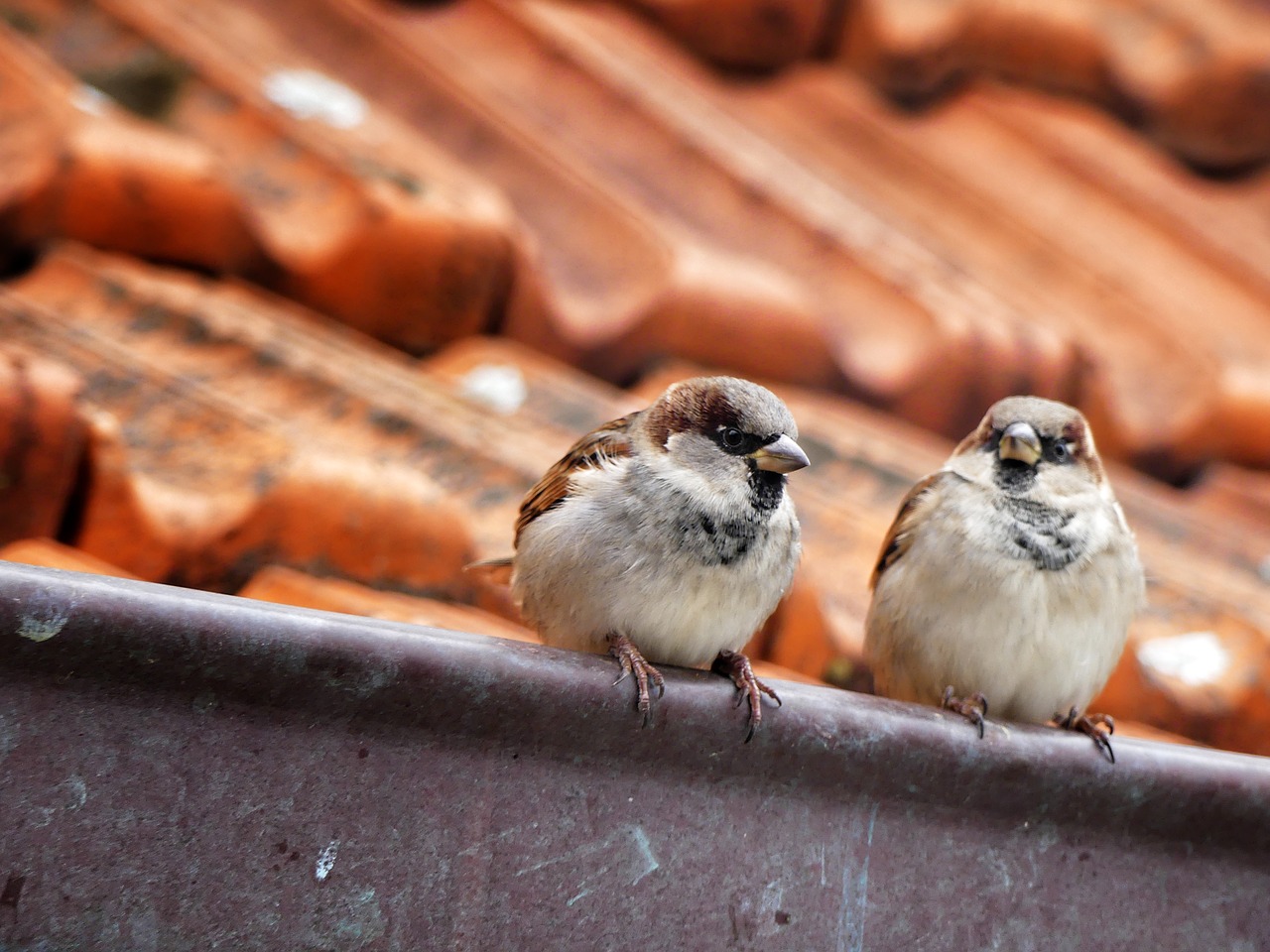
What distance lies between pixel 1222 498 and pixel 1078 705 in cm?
153

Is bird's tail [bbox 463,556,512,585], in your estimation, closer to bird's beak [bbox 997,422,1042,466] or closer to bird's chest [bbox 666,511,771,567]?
bird's chest [bbox 666,511,771,567]

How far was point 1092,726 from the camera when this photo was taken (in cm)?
176

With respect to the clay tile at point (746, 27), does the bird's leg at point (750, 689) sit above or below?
above

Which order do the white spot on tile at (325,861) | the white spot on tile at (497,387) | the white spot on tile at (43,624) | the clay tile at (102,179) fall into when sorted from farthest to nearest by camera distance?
the white spot on tile at (497,387)
the clay tile at (102,179)
the white spot on tile at (325,861)
the white spot on tile at (43,624)

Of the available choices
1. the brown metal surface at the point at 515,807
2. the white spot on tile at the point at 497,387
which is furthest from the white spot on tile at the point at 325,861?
the white spot on tile at the point at 497,387

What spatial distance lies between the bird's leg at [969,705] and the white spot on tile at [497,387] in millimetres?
1094

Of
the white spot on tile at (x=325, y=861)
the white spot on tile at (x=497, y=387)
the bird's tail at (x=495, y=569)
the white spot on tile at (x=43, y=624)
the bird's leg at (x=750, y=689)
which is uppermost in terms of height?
the white spot on tile at (x=43, y=624)

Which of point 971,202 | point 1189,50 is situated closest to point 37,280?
point 971,202

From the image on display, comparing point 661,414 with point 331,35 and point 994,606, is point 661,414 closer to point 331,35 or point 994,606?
point 994,606

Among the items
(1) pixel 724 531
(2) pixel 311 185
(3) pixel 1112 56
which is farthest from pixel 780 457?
(3) pixel 1112 56

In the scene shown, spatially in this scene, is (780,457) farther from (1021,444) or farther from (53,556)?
(53,556)

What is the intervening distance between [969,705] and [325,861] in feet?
3.20

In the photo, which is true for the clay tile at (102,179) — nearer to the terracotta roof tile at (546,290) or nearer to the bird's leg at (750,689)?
the terracotta roof tile at (546,290)

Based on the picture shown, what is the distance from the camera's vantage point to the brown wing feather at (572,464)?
1.86m
